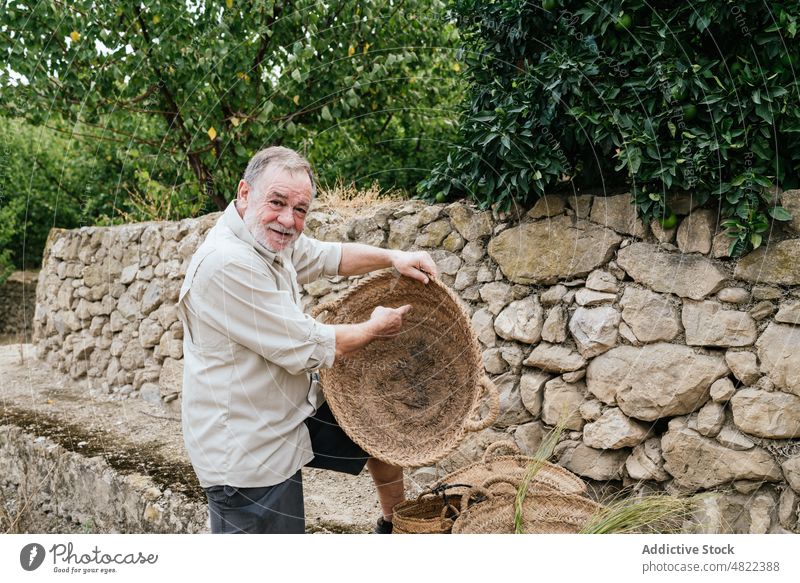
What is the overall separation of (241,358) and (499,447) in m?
1.42

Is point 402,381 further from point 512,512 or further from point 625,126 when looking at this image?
point 625,126

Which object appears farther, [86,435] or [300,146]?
[300,146]

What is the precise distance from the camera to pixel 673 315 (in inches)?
100

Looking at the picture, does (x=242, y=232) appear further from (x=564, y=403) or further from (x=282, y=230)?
(x=564, y=403)

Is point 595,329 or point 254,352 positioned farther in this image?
point 595,329

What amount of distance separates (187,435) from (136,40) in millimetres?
3544

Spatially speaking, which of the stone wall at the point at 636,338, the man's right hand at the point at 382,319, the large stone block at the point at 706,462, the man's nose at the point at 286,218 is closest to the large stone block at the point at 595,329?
the stone wall at the point at 636,338

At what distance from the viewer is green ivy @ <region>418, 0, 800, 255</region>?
89.1 inches

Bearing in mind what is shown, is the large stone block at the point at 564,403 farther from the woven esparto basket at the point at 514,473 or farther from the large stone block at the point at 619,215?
the large stone block at the point at 619,215

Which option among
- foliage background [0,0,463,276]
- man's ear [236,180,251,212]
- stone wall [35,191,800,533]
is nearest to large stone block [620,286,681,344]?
stone wall [35,191,800,533]

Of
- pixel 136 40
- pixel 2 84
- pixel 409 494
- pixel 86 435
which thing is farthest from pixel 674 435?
pixel 2 84

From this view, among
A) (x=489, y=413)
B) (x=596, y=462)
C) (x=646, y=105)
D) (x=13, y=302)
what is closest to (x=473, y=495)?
(x=489, y=413)

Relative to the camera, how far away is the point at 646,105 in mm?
2439

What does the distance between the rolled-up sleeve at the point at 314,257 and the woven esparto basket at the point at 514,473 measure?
3.00 ft
